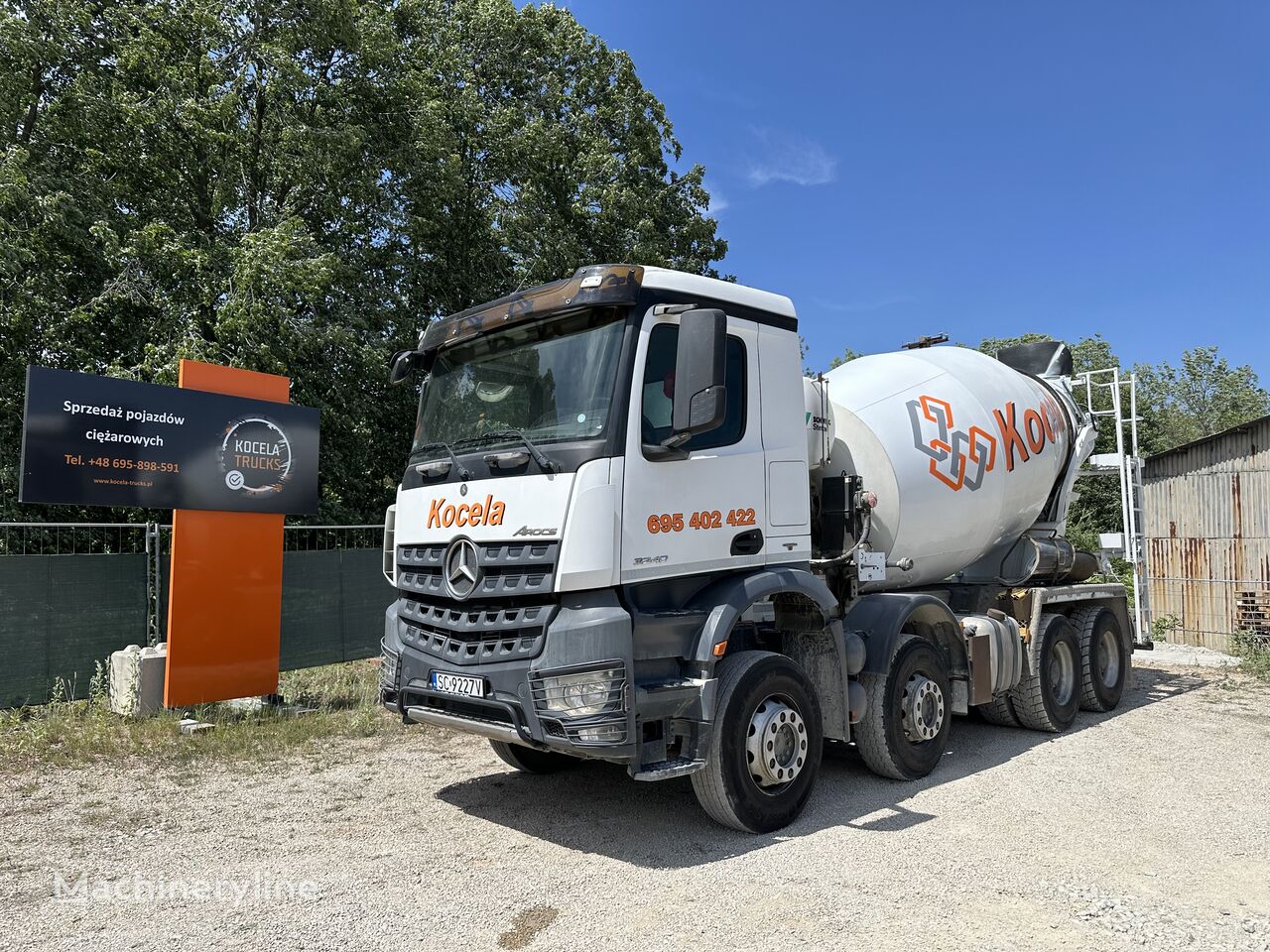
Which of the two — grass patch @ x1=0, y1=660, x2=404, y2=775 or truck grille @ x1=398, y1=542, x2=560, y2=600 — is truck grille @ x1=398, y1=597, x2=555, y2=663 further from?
grass patch @ x1=0, y1=660, x2=404, y2=775

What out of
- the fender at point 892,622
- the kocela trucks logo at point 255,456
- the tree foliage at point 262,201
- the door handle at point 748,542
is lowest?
the fender at point 892,622

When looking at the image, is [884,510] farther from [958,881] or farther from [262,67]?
[262,67]

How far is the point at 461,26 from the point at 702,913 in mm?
22386

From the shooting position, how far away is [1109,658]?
31.0 ft

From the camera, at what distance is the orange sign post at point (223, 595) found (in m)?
8.42

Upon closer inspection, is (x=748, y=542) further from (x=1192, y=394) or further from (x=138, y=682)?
(x=1192, y=394)

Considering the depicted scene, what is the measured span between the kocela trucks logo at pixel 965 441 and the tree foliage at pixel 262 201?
31.0ft

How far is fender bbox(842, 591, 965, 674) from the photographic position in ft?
20.7

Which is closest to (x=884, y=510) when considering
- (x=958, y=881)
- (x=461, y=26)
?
(x=958, y=881)

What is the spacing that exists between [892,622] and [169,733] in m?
6.15

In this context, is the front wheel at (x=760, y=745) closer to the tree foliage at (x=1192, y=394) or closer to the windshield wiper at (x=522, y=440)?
the windshield wiper at (x=522, y=440)

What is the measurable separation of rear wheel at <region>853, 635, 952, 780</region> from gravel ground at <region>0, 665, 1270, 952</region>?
0.19 meters

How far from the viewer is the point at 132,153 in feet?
50.2

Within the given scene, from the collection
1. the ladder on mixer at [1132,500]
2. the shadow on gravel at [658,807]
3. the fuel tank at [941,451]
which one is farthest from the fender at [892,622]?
the ladder on mixer at [1132,500]
